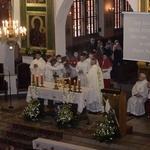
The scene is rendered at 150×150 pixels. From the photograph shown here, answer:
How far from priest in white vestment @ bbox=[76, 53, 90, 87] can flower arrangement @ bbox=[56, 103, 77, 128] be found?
2.76 m

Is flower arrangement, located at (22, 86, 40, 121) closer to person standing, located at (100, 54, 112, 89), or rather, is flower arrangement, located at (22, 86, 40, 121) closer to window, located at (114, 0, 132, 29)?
person standing, located at (100, 54, 112, 89)

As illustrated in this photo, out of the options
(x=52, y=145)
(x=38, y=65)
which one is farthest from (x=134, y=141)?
(x=38, y=65)

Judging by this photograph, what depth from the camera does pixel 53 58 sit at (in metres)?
20.3

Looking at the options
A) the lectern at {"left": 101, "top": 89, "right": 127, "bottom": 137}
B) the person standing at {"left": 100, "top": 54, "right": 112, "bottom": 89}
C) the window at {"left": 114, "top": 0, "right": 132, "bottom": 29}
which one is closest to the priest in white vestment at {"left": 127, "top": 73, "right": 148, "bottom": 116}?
the person standing at {"left": 100, "top": 54, "right": 112, "bottom": 89}

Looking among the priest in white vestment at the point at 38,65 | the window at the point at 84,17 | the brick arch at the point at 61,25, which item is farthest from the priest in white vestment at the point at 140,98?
the window at the point at 84,17

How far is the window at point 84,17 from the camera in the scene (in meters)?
29.9

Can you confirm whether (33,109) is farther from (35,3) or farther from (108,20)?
(108,20)

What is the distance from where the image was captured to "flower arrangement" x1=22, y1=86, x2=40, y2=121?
1797 centimetres

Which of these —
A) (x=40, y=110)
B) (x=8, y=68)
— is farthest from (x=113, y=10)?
(x=40, y=110)

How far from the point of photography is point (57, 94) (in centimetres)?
1788

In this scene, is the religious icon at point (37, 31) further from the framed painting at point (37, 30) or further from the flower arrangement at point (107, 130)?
the flower arrangement at point (107, 130)

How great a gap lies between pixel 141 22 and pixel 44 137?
4.94 metres

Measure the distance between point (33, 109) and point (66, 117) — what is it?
4.59 feet

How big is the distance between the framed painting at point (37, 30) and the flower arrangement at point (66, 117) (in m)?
5.19
